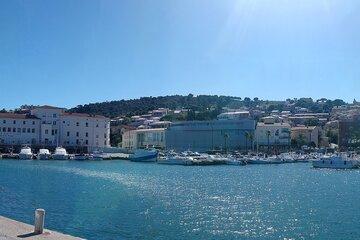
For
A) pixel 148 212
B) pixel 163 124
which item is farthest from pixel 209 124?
pixel 148 212

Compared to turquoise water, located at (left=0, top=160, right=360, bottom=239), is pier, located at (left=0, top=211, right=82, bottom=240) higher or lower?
higher

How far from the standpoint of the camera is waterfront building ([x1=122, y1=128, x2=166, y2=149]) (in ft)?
499

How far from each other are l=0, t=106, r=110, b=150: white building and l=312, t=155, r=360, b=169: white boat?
5790cm

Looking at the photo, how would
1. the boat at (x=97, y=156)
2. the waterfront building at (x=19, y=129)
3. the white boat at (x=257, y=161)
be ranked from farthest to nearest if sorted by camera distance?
the waterfront building at (x=19, y=129)
the boat at (x=97, y=156)
the white boat at (x=257, y=161)

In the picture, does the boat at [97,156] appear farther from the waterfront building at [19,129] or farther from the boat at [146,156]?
the waterfront building at [19,129]

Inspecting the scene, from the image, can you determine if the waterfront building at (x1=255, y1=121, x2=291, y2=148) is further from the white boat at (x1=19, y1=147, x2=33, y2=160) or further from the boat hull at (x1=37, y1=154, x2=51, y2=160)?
the white boat at (x1=19, y1=147, x2=33, y2=160)

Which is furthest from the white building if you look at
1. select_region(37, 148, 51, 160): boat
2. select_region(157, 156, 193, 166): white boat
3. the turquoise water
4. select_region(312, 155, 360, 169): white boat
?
the turquoise water

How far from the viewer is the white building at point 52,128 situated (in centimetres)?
12619

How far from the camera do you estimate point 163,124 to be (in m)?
174

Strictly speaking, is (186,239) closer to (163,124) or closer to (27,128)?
(27,128)

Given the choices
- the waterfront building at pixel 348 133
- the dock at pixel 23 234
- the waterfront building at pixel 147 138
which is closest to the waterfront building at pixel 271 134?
the waterfront building at pixel 348 133

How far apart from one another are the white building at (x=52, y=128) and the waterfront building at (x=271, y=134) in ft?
158

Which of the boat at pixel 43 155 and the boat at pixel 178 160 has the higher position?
the boat at pixel 43 155

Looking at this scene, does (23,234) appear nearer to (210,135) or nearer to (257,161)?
(257,161)
